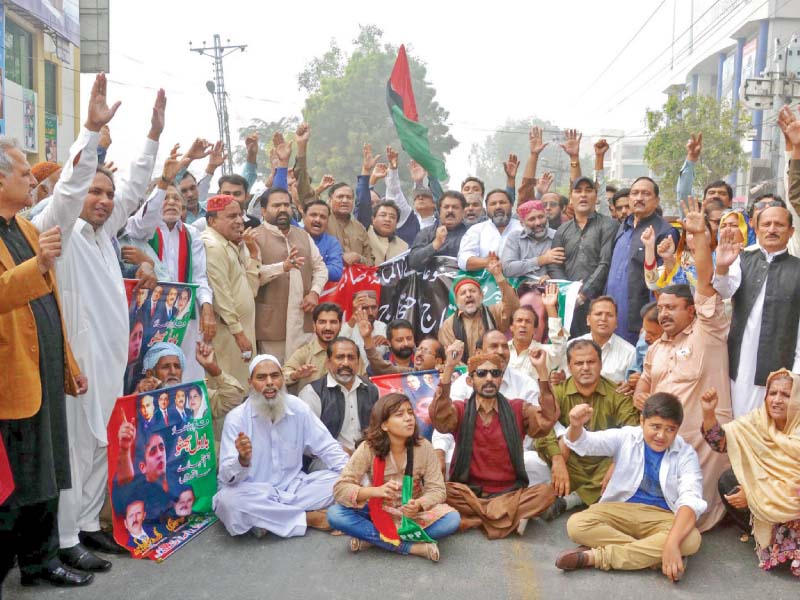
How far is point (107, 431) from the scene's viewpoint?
16.5 ft

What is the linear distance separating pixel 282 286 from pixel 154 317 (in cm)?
160

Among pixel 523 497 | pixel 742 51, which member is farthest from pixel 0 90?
pixel 742 51

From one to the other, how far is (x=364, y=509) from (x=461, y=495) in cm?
67

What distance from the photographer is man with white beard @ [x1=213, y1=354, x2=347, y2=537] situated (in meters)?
5.35

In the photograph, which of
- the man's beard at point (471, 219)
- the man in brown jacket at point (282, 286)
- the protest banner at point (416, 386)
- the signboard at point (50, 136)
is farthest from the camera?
the signboard at point (50, 136)

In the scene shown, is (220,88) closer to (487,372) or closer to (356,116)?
(356,116)

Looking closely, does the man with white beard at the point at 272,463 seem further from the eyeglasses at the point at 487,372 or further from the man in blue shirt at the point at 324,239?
the man in blue shirt at the point at 324,239

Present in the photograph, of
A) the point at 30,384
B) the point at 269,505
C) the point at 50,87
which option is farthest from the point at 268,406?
the point at 50,87

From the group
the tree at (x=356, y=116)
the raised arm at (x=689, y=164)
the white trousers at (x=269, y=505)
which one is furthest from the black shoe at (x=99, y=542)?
the tree at (x=356, y=116)

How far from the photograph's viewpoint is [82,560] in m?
4.73

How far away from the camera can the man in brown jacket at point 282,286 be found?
741 centimetres

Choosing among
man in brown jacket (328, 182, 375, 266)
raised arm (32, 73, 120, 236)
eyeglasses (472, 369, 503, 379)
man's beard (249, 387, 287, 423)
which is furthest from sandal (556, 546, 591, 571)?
man in brown jacket (328, 182, 375, 266)

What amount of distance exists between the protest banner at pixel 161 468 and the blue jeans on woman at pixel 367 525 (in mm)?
962

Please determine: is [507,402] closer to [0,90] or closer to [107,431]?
[107,431]
